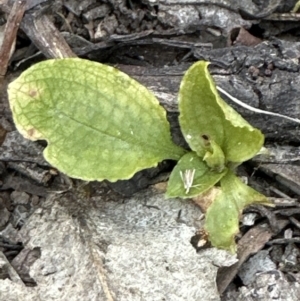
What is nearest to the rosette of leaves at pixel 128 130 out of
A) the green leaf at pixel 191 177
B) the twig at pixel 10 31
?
the green leaf at pixel 191 177

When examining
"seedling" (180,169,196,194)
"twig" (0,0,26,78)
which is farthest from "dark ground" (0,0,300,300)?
"seedling" (180,169,196,194)

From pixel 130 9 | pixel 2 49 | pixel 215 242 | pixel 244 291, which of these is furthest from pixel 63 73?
pixel 244 291

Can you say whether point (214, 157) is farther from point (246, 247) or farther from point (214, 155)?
point (246, 247)

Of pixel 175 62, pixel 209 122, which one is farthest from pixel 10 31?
pixel 209 122

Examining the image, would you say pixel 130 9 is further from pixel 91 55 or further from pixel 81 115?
pixel 81 115

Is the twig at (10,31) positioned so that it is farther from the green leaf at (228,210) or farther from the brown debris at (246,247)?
the brown debris at (246,247)
